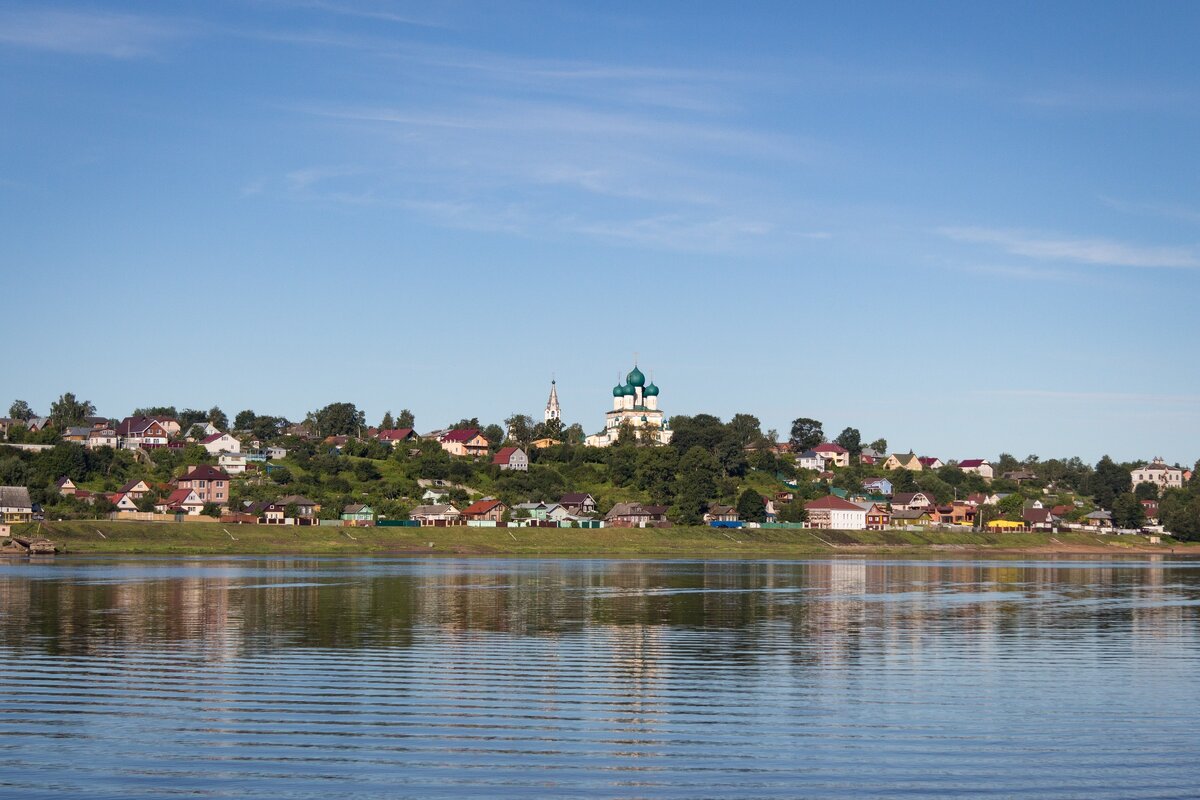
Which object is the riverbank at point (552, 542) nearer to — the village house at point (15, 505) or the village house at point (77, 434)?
the village house at point (15, 505)

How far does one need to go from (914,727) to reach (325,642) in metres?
17.9

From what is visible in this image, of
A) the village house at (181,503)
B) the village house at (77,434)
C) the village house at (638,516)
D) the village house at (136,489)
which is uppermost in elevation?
the village house at (77,434)

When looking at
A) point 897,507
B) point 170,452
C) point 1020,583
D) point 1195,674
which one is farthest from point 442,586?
point 897,507

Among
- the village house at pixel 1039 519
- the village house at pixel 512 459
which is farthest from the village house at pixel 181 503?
the village house at pixel 1039 519

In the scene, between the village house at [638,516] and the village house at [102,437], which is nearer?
the village house at [638,516]

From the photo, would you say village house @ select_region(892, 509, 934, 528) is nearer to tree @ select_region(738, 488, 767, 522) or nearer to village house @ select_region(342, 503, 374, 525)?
tree @ select_region(738, 488, 767, 522)

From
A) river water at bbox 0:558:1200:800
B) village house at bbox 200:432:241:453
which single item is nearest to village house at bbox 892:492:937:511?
village house at bbox 200:432:241:453

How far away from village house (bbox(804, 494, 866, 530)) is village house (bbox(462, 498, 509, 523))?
37.9 metres

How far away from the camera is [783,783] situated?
1836cm

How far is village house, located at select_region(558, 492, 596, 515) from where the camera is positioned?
158 meters

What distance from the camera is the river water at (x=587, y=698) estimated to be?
18.6m

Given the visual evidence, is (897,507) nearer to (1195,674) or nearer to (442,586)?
(442,586)

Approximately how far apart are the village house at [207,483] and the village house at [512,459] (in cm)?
4225

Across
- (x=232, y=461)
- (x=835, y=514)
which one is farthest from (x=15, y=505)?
(x=835, y=514)
